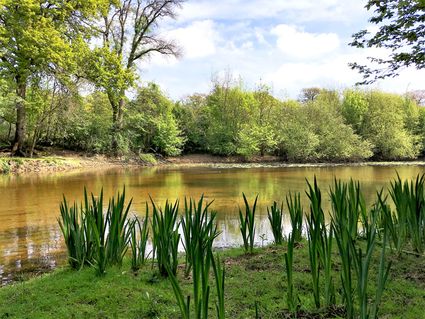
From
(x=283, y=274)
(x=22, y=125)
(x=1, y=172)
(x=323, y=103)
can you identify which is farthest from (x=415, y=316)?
(x=323, y=103)

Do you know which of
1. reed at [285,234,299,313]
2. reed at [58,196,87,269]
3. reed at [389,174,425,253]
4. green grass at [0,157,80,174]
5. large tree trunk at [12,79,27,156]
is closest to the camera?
reed at [285,234,299,313]

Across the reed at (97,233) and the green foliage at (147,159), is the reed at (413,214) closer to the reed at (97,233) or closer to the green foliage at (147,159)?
the reed at (97,233)

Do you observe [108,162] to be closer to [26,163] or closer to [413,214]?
[26,163]

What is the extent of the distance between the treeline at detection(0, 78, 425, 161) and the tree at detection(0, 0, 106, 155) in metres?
6.13

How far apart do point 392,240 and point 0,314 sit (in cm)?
342

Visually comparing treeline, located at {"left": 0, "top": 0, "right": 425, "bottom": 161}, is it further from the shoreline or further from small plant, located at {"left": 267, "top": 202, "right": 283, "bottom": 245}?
small plant, located at {"left": 267, "top": 202, "right": 283, "bottom": 245}

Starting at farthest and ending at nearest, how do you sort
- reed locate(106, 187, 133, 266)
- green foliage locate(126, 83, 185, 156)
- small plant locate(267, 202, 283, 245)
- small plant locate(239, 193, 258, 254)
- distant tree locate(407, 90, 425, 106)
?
distant tree locate(407, 90, 425, 106)
green foliage locate(126, 83, 185, 156)
small plant locate(267, 202, 283, 245)
small plant locate(239, 193, 258, 254)
reed locate(106, 187, 133, 266)

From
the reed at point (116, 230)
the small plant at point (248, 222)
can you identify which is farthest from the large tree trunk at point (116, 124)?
the reed at point (116, 230)

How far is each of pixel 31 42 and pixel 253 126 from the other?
58.6 ft

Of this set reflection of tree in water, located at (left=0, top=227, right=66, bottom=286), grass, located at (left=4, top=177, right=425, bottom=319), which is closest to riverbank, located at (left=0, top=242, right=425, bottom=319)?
grass, located at (left=4, top=177, right=425, bottom=319)

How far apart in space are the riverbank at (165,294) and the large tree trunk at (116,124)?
74.6ft

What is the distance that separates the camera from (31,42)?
16234 mm

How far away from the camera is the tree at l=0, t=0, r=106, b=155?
52.5 ft

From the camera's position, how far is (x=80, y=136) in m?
24.8
